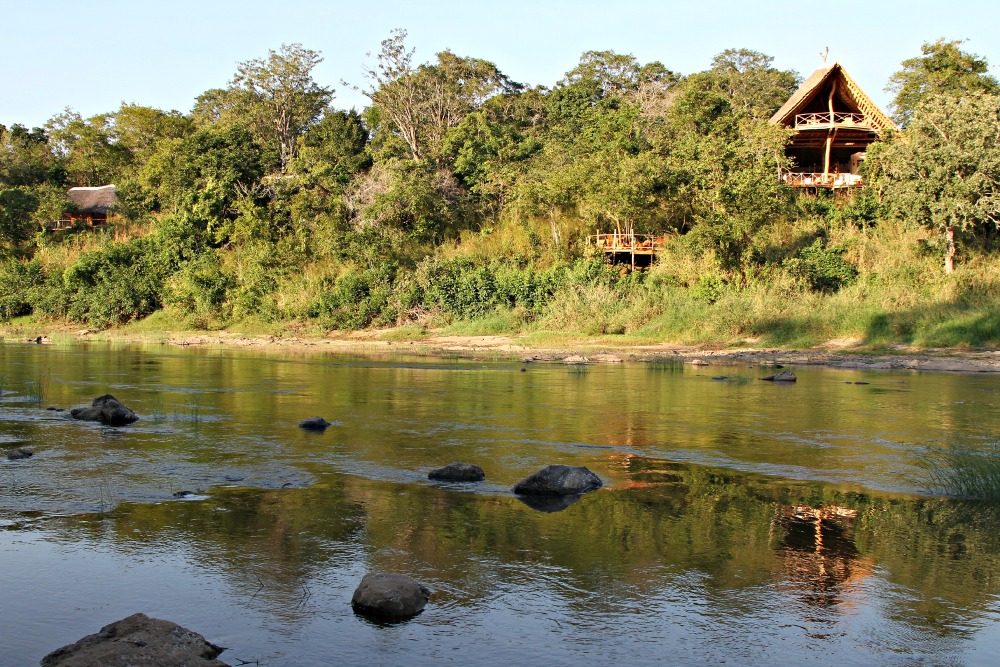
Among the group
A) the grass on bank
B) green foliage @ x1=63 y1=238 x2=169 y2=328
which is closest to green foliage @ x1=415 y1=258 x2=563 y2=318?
the grass on bank

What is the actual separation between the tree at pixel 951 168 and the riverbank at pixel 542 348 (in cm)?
604

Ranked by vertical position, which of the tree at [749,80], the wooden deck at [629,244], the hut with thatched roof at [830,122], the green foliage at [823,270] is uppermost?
the tree at [749,80]

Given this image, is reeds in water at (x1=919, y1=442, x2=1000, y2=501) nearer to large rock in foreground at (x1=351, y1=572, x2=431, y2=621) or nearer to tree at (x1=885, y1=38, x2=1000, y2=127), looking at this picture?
large rock in foreground at (x1=351, y1=572, x2=431, y2=621)

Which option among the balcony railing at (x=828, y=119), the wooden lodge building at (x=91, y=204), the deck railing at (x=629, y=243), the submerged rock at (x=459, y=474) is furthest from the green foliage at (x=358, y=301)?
the submerged rock at (x=459, y=474)

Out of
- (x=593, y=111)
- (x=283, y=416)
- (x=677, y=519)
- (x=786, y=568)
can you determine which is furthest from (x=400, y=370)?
(x=593, y=111)

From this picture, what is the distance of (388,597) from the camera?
231 inches

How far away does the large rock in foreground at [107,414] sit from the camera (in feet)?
45.2

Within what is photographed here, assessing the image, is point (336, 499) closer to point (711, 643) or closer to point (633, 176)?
point (711, 643)

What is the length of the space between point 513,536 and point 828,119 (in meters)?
36.4

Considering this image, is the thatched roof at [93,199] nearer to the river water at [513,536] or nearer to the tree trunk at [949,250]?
the river water at [513,536]

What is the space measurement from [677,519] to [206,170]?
140ft

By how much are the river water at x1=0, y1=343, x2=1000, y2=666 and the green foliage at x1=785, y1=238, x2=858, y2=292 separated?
51.0 feet

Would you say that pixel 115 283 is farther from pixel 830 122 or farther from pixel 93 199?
pixel 830 122

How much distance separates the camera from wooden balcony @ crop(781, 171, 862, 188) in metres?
36.7
